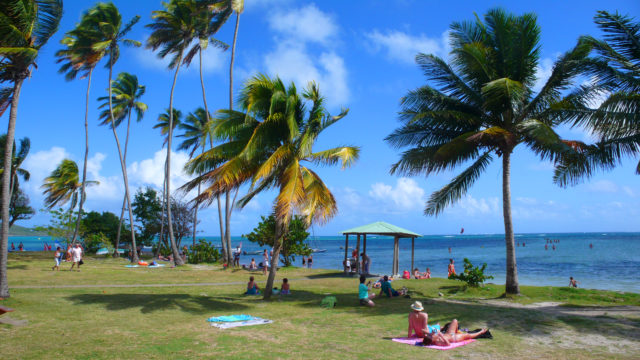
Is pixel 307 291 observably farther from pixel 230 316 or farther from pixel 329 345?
pixel 329 345

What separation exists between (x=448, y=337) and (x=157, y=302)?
8568 millimetres

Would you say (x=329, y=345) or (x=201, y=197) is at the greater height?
(x=201, y=197)

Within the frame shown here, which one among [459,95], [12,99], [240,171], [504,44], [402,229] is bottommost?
[402,229]

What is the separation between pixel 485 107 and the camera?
45.5 ft

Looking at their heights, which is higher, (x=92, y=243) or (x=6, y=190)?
(x=6, y=190)

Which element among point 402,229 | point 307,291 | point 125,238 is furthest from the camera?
point 125,238

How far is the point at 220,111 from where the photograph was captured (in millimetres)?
13359

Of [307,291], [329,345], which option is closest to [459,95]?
[307,291]

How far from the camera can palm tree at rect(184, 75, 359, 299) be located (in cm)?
1252

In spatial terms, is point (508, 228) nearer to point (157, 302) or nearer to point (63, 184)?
point (157, 302)

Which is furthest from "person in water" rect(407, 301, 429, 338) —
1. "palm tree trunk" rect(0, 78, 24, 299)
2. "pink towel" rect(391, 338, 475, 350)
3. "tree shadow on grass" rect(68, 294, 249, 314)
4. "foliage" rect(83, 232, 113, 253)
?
"foliage" rect(83, 232, 113, 253)

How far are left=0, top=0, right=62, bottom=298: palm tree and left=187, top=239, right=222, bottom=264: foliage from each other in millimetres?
18421

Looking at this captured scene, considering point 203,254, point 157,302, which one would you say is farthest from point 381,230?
point 203,254

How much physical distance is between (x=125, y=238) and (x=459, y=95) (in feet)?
131
